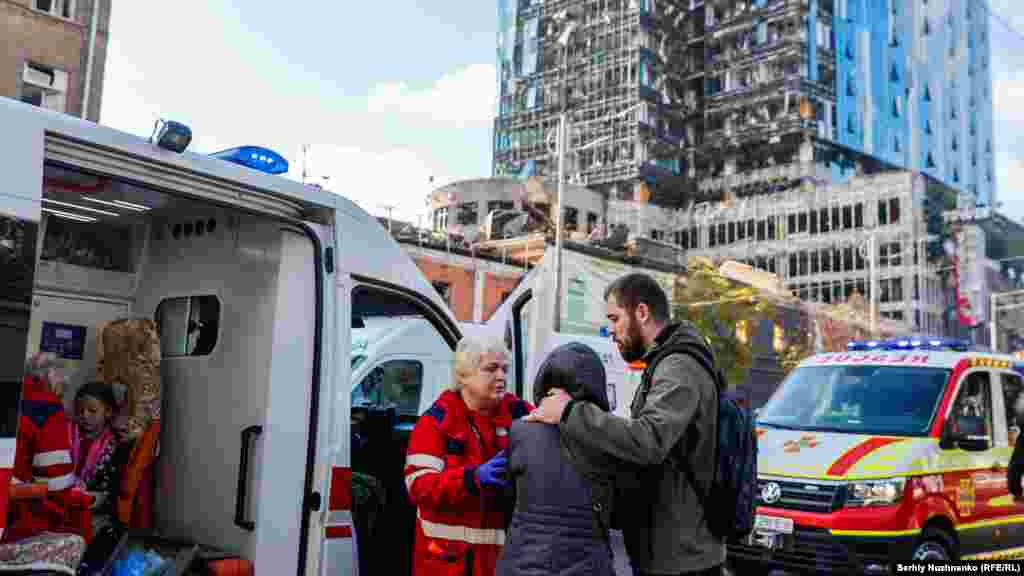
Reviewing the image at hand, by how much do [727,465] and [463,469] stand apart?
3.43 ft

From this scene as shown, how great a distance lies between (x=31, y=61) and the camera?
72.4ft

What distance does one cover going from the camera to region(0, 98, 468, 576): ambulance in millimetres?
3877

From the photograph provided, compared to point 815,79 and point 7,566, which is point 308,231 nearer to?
point 7,566

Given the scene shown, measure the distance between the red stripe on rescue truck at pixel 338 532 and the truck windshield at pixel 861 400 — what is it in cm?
474

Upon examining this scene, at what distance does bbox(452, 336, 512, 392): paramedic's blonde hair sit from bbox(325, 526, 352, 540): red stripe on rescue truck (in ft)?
2.89

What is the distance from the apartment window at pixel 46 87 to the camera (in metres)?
21.9

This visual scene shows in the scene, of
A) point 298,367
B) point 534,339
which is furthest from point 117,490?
point 534,339

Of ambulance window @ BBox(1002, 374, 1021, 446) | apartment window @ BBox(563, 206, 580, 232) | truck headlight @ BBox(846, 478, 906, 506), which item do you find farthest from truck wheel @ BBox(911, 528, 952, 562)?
apartment window @ BBox(563, 206, 580, 232)

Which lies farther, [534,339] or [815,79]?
[815,79]

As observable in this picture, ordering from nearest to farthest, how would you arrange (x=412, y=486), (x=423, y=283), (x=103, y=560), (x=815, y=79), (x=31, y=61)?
(x=412, y=486) < (x=103, y=560) < (x=423, y=283) < (x=31, y=61) < (x=815, y=79)

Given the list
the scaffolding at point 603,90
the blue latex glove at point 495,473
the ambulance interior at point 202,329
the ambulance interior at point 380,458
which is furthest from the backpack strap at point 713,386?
the scaffolding at point 603,90

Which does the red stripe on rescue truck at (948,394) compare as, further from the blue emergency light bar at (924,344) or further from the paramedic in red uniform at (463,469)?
the paramedic in red uniform at (463,469)

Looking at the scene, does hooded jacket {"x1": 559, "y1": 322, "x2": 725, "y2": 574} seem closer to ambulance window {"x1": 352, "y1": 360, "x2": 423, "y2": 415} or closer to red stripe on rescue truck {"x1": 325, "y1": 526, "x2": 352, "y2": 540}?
red stripe on rescue truck {"x1": 325, "y1": 526, "x2": 352, "y2": 540}

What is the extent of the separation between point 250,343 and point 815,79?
78798 millimetres
